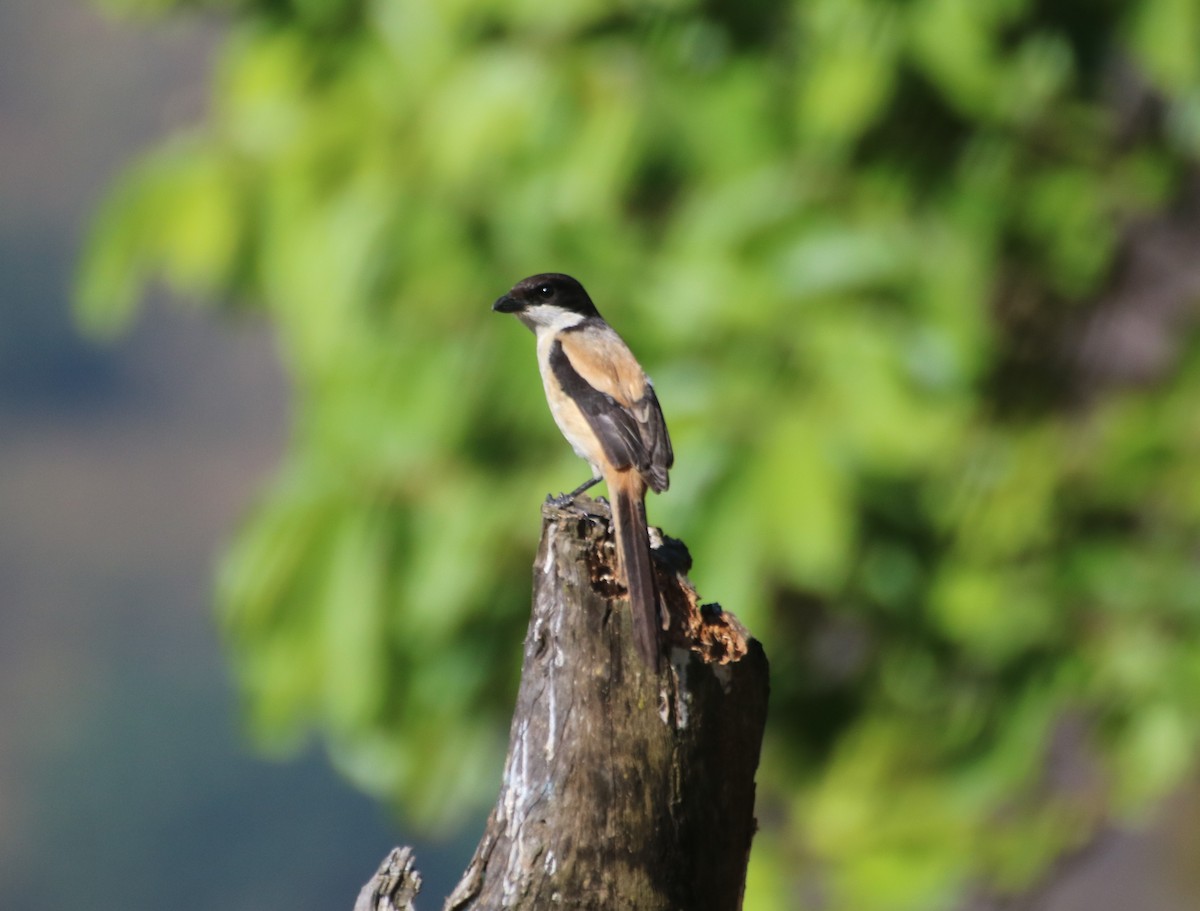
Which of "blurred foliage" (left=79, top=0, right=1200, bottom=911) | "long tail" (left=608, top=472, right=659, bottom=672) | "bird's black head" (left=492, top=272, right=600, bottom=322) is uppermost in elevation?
"blurred foliage" (left=79, top=0, right=1200, bottom=911)

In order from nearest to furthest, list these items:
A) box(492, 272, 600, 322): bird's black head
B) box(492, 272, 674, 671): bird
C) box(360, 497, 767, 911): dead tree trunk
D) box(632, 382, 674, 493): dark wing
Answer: box(360, 497, 767, 911): dead tree trunk, box(492, 272, 674, 671): bird, box(632, 382, 674, 493): dark wing, box(492, 272, 600, 322): bird's black head

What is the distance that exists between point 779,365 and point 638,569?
101 inches

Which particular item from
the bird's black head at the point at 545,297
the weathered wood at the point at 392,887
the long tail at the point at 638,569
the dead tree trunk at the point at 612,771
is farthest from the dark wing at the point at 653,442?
the weathered wood at the point at 392,887

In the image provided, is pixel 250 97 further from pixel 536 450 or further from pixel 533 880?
pixel 533 880

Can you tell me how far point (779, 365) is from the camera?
5.47 metres

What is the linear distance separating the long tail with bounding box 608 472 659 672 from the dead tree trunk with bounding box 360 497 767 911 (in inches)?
1.3

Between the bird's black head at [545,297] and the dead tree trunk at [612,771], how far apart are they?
138cm

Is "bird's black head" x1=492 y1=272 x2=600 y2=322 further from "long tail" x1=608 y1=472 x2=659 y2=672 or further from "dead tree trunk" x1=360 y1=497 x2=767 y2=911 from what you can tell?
"dead tree trunk" x1=360 y1=497 x2=767 y2=911

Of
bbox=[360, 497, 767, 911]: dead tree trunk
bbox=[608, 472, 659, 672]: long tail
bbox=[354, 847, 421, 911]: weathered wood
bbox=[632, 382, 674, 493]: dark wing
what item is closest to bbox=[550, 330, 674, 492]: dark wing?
bbox=[632, 382, 674, 493]: dark wing

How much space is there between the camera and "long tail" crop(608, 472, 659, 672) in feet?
9.40

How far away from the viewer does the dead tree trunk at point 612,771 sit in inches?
110

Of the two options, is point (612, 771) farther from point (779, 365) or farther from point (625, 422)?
point (779, 365)

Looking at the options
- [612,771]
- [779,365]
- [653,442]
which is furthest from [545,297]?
[612,771]

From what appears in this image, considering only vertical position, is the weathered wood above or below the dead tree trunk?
below
